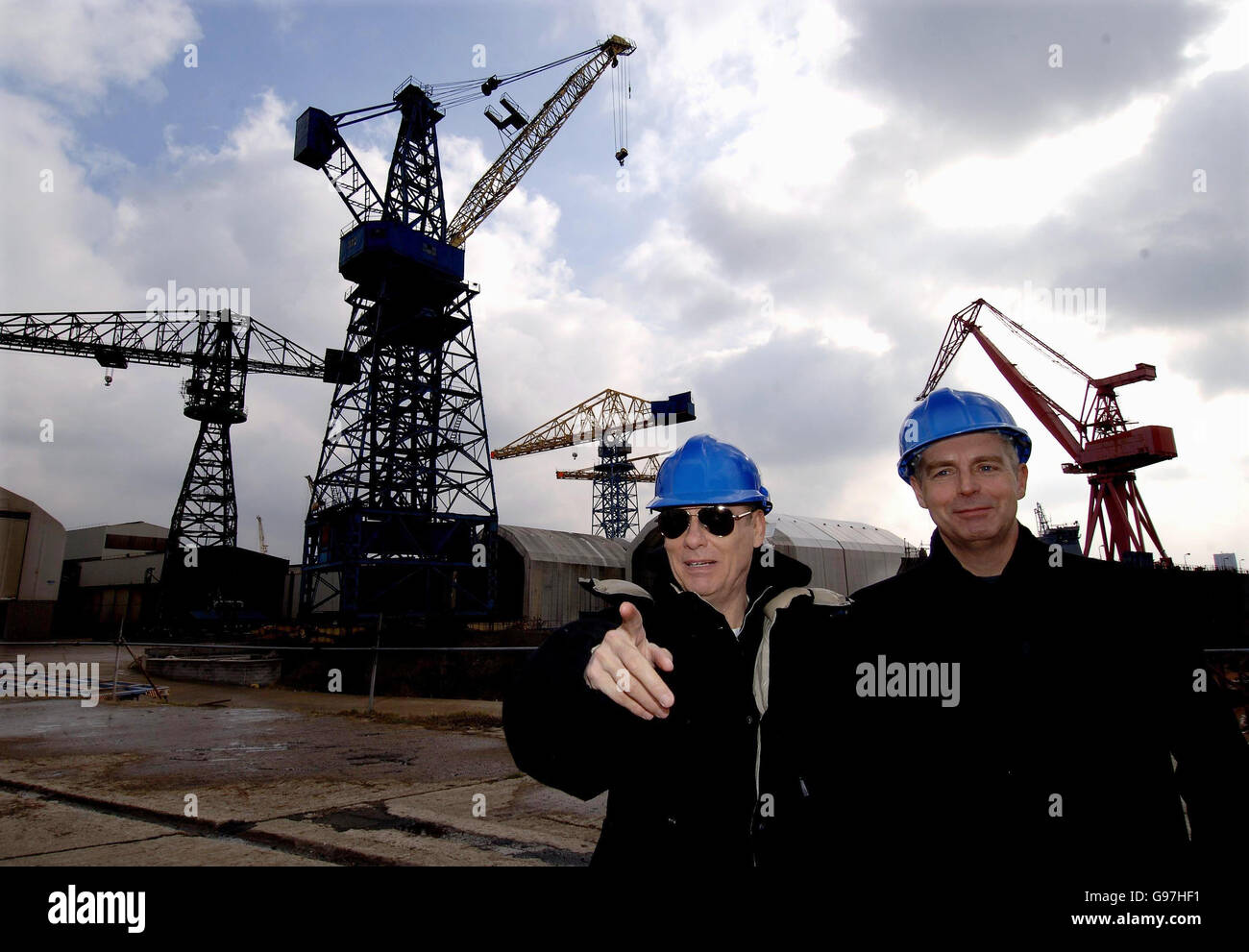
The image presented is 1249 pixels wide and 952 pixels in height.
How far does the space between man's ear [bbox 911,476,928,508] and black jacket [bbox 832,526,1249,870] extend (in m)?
0.67

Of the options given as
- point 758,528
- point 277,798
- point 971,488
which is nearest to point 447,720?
point 277,798

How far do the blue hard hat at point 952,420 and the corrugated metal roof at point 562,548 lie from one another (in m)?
31.2

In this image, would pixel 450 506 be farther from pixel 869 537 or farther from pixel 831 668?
pixel 831 668

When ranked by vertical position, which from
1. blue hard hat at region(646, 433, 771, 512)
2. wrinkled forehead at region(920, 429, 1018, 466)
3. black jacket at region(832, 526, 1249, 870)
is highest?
wrinkled forehead at region(920, 429, 1018, 466)

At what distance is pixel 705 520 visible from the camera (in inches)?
96.3

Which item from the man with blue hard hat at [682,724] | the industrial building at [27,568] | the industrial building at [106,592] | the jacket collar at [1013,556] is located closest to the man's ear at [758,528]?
the man with blue hard hat at [682,724]

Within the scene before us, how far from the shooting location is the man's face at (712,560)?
7.82ft

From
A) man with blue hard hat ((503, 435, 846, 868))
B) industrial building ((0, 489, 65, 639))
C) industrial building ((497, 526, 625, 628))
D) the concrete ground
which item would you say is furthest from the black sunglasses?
industrial building ((0, 489, 65, 639))

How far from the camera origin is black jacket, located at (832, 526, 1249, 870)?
2.17 meters

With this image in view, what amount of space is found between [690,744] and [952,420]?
208 cm

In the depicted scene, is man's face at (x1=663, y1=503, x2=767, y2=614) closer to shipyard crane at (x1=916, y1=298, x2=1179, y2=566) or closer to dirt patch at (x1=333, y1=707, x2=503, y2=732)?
dirt patch at (x1=333, y1=707, x2=503, y2=732)
